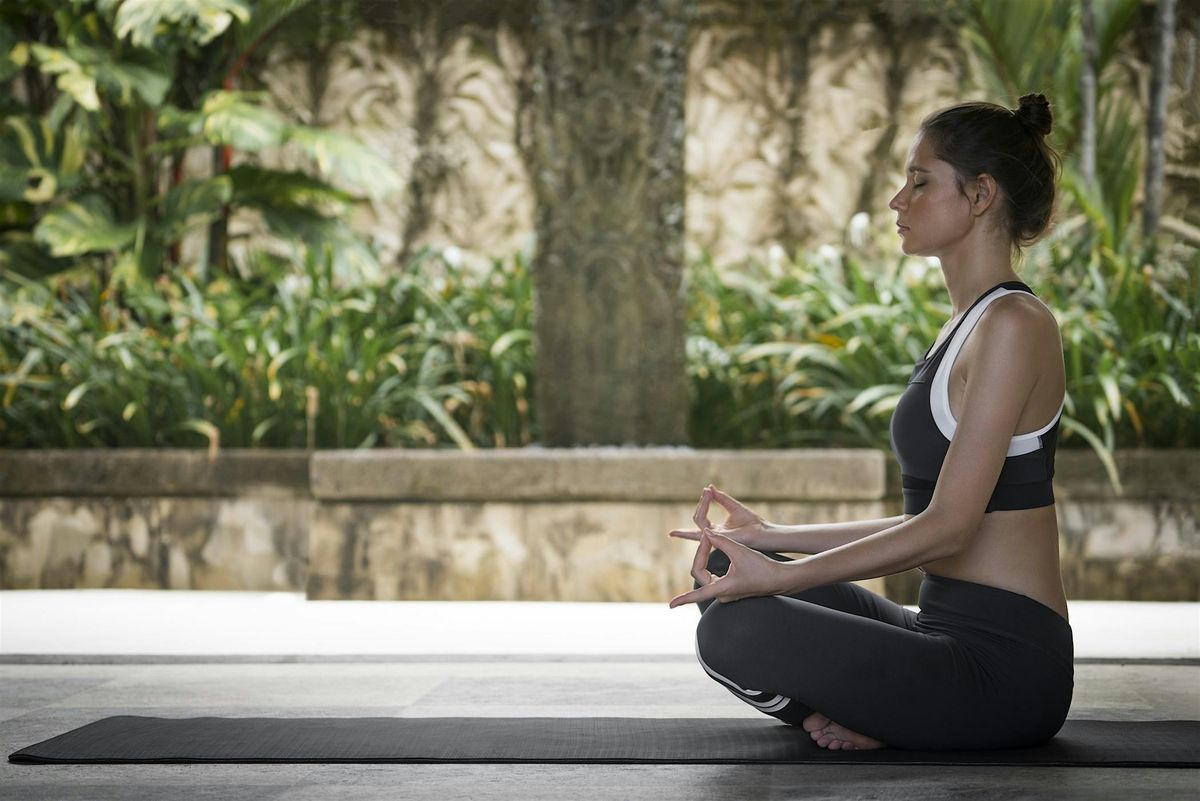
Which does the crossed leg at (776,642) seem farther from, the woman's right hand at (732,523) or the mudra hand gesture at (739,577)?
the woman's right hand at (732,523)

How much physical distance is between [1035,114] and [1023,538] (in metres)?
0.72

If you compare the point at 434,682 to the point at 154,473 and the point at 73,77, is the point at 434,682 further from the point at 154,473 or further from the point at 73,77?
the point at 73,77

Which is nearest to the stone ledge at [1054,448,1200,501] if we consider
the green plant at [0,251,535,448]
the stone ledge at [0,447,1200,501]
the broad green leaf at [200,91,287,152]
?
the stone ledge at [0,447,1200,501]

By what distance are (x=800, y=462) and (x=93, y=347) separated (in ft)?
9.59

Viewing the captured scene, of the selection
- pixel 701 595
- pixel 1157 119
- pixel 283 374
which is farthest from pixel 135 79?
pixel 701 595

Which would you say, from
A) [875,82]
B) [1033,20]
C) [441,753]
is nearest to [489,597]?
[441,753]

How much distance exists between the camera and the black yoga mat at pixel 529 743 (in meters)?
2.61

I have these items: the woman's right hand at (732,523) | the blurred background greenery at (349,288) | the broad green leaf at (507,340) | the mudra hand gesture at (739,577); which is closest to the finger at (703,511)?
the woman's right hand at (732,523)

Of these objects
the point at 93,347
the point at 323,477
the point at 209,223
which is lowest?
the point at 323,477

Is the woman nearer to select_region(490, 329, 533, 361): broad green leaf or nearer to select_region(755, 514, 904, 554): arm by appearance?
select_region(755, 514, 904, 554): arm

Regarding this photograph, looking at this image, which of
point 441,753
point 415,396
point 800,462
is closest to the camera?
point 441,753

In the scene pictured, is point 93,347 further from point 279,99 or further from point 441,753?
point 441,753

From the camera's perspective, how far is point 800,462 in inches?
207

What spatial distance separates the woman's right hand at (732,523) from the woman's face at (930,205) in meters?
0.54
